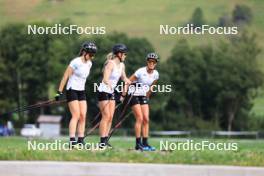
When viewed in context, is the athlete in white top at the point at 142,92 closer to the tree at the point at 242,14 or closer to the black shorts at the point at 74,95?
the black shorts at the point at 74,95

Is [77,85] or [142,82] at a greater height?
[142,82]

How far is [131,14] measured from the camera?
159m

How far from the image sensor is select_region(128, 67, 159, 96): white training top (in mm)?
16125

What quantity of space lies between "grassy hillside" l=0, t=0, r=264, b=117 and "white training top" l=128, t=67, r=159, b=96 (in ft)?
422

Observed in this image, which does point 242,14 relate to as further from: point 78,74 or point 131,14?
point 78,74

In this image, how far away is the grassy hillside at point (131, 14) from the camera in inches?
5881

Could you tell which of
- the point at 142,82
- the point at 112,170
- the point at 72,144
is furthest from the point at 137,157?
the point at 142,82

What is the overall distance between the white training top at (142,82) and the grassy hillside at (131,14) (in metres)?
128

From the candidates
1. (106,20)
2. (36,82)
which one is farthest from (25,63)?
(106,20)

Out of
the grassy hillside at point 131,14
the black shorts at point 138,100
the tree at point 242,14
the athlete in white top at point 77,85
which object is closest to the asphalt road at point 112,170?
the athlete in white top at point 77,85

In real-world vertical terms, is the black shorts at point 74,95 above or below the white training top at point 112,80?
below

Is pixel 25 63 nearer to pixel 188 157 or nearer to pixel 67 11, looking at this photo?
pixel 67 11

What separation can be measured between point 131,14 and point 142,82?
471 feet

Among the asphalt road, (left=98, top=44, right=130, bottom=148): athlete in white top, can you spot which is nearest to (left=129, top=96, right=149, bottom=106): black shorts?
(left=98, top=44, right=130, bottom=148): athlete in white top
